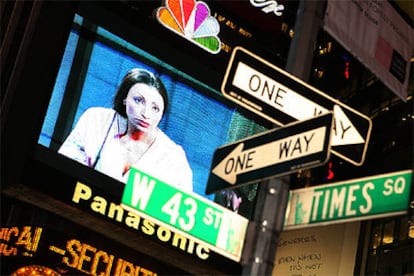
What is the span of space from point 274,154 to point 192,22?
12722 mm

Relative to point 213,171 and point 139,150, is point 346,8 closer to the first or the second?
point 213,171

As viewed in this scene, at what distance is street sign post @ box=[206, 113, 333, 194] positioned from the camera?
19.2ft

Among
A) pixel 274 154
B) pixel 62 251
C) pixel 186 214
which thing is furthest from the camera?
pixel 62 251

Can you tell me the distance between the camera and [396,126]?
30531 mm

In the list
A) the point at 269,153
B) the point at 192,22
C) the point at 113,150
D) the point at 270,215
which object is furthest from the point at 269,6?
the point at 270,215

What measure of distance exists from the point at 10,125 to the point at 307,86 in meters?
9.73

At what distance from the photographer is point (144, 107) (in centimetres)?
1738

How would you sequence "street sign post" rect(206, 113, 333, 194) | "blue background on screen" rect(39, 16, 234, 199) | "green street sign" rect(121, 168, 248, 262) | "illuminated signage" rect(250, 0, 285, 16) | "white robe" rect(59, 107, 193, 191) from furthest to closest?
1. "illuminated signage" rect(250, 0, 285, 16)
2. "blue background on screen" rect(39, 16, 234, 199)
3. "white robe" rect(59, 107, 193, 191)
4. "green street sign" rect(121, 168, 248, 262)
5. "street sign post" rect(206, 113, 333, 194)

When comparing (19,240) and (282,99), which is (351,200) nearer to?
(282,99)

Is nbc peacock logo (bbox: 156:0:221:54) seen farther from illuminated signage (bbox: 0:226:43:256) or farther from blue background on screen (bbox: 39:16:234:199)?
illuminated signage (bbox: 0:226:43:256)

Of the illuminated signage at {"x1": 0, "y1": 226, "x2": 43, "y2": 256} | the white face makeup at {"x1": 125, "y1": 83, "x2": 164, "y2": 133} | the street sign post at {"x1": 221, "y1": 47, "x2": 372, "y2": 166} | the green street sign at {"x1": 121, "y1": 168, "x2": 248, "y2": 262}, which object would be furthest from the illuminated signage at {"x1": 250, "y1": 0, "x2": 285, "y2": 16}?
the green street sign at {"x1": 121, "y1": 168, "x2": 248, "y2": 262}

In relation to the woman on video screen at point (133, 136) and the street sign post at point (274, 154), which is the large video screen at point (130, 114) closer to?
the woman on video screen at point (133, 136)

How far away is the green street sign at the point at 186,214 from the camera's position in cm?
608

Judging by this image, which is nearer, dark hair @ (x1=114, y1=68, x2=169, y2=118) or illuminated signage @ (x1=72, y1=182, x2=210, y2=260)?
illuminated signage @ (x1=72, y1=182, x2=210, y2=260)
